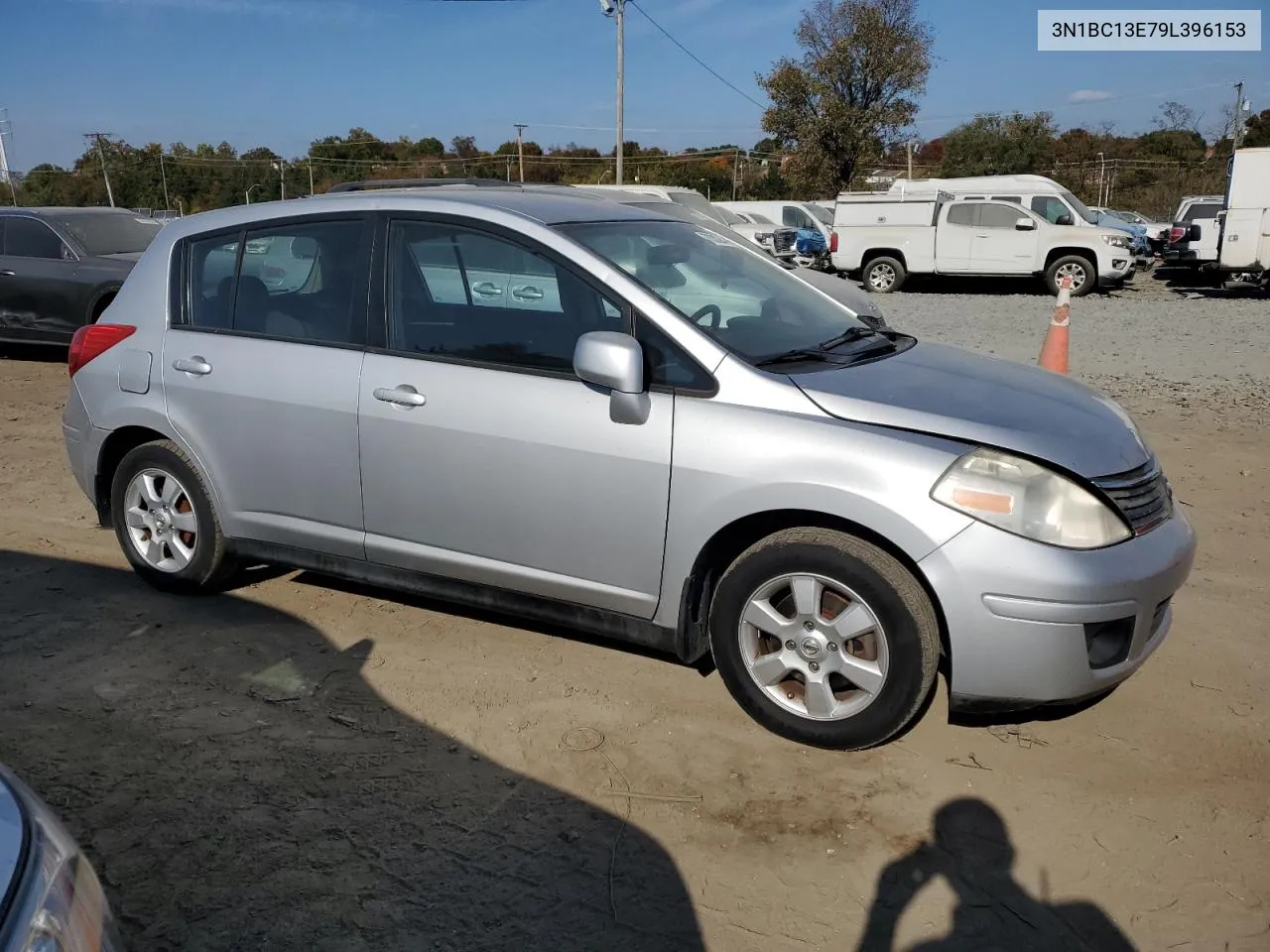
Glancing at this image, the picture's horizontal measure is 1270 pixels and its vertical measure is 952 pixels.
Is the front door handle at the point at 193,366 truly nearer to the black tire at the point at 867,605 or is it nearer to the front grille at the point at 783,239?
the black tire at the point at 867,605

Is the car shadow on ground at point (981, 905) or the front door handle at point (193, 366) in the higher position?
the front door handle at point (193, 366)

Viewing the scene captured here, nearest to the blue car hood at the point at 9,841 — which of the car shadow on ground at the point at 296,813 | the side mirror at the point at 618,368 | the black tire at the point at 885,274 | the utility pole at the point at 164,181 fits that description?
the car shadow on ground at the point at 296,813

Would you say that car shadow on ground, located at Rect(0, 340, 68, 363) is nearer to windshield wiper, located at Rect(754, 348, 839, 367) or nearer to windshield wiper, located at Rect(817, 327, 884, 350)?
windshield wiper, located at Rect(817, 327, 884, 350)

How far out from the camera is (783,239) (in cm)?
2284

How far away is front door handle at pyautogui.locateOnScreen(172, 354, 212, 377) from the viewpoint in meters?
4.32

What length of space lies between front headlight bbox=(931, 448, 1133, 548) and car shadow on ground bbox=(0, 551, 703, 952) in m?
1.36

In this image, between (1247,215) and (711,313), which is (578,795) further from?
(1247,215)

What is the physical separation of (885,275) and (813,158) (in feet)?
60.8

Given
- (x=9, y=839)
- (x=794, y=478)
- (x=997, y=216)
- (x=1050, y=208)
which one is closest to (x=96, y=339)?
(x=794, y=478)

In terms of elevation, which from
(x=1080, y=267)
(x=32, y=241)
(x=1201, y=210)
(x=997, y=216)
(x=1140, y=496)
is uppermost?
(x=1201, y=210)

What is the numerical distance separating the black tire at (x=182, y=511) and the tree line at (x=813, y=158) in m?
13.3

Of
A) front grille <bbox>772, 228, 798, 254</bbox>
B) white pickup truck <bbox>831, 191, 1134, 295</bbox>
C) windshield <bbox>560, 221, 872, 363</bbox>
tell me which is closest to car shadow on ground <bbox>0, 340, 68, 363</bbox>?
windshield <bbox>560, 221, 872, 363</bbox>

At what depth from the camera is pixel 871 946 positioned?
2496 millimetres

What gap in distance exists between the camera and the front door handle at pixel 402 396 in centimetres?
379
